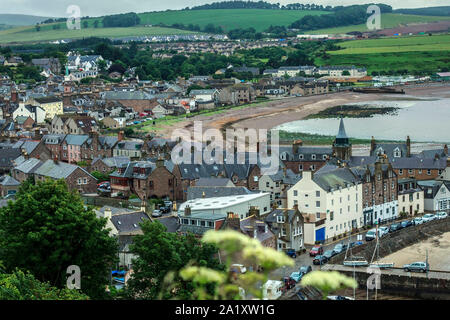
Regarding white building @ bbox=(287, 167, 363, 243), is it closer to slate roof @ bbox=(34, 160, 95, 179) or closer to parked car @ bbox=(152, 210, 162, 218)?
parked car @ bbox=(152, 210, 162, 218)

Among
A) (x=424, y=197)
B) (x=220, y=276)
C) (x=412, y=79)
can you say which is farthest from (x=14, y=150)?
(x=412, y=79)

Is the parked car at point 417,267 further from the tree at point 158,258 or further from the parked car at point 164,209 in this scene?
the parked car at point 164,209

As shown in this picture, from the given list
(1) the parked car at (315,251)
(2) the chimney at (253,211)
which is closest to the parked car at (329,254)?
(1) the parked car at (315,251)

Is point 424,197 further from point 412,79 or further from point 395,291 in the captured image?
point 412,79

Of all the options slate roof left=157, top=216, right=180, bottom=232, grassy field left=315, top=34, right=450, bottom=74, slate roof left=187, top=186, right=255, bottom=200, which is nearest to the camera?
slate roof left=157, top=216, right=180, bottom=232

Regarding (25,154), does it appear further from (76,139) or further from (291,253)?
(291,253)

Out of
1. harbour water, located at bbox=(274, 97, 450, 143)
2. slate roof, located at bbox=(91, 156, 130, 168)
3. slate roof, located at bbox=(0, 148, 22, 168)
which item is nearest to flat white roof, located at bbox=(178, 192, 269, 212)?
slate roof, located at bbox=(91, 156, 130, 168)
